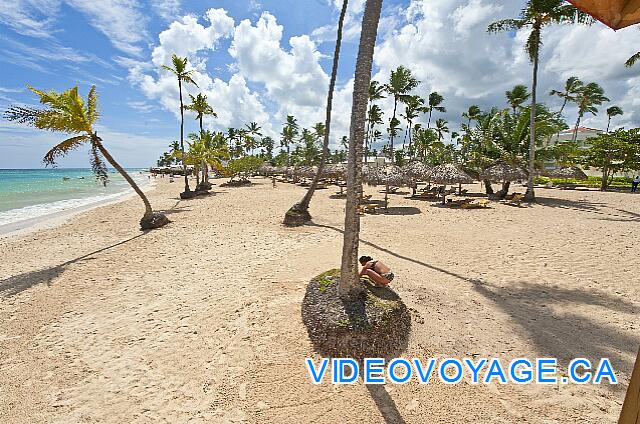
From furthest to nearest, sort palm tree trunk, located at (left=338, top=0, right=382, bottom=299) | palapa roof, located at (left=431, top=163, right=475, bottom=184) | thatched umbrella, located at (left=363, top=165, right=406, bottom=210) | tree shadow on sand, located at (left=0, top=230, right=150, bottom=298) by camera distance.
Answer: palapa roof, located at (left=431, top=163, right=475, bottom=184) → thatched umbrella, located at (left=363, top=165, right=406, bottom=210) → tree shadow on sand, located at (left=0, top=230, right=150, bottom=298) → palm tree trunk, located at (left=338, top=0, right=382, bottom=299)

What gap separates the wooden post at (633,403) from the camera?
1103mm

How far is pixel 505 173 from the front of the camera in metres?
21.0

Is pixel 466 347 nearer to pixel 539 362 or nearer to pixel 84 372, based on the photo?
pixel 539 362

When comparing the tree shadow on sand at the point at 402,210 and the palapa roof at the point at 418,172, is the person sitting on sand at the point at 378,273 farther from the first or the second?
the palapa roof at the point at 418,172

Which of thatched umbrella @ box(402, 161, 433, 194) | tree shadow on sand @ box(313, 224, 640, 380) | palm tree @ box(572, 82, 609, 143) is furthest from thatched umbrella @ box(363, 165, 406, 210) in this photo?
palm tree @ box(572, 82, 609, 143)

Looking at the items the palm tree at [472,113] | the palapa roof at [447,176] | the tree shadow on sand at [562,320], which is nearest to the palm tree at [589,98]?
the palm tree at [472,113]

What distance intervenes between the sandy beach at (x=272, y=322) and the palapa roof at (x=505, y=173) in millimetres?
8461

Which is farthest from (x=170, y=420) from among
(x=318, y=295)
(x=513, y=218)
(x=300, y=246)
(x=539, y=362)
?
(x=513, y=218)

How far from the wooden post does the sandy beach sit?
11.0ft

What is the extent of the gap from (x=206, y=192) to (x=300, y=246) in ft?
73.5

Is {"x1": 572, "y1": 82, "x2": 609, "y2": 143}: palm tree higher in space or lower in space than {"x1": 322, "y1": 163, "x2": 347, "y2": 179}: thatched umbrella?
higher

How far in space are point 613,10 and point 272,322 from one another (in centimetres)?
595

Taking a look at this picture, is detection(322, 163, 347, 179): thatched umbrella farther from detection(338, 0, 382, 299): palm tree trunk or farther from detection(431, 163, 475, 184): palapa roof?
detection(338, 0, 382, 299): palm tree trunk

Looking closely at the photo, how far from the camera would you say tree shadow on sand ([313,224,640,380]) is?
509 centimetres
